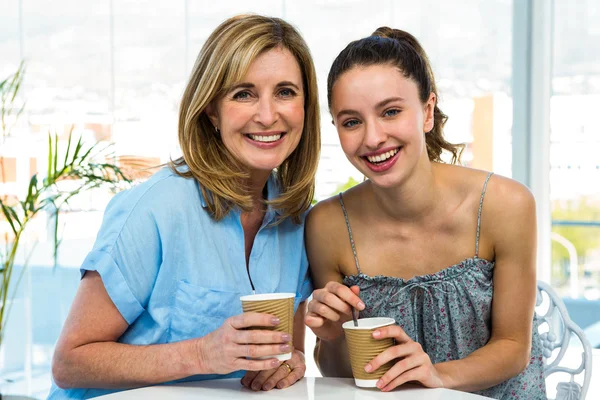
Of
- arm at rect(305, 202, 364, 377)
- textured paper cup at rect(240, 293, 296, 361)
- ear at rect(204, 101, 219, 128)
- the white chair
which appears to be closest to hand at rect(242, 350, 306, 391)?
textured paper cup at rect(240, 293, 296, 361)

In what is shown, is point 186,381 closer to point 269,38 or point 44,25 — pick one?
point 269,38

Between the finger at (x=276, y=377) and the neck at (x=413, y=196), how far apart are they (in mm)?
603

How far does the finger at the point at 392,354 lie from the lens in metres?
1.38

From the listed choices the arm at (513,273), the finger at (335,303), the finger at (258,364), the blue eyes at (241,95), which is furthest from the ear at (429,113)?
the finger at (258,364)

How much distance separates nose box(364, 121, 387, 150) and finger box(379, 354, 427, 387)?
520 mm

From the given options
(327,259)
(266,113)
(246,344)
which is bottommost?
(246,344)

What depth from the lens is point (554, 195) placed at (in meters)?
4.47

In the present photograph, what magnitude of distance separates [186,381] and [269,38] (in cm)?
84

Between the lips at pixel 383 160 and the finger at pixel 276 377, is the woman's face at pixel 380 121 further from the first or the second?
the finger at pixel 276 377

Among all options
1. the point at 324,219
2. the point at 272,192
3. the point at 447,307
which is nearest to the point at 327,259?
the point at 324,219

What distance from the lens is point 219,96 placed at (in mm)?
1750

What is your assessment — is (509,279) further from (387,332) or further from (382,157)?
(387,332)

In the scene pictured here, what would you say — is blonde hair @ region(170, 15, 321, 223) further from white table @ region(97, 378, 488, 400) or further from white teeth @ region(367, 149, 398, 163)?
white table @ region(97, 378, 488, 400)

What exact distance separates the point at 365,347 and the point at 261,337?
206 mm
